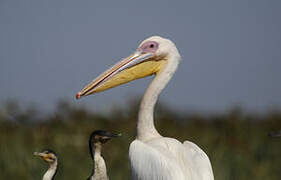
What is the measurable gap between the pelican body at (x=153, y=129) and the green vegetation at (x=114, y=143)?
1910mm

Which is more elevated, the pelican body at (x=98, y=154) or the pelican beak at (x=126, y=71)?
the pelican beak at (x=126, y=71)

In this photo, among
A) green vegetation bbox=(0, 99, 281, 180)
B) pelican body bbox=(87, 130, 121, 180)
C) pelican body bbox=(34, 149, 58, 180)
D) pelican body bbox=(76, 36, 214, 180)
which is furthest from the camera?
green vegetation bbox=(0, 99, 281, 180)

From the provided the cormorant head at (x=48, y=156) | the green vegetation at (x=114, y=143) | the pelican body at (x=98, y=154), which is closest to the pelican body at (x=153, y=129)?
the pelican body at (x=98, y=154)

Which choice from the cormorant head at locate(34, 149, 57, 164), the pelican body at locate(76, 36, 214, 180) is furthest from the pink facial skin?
the cormorant head at locate(34, 149, 57, 164)

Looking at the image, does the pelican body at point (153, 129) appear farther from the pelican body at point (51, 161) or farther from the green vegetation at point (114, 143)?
the green vegetation at point (114, 143)

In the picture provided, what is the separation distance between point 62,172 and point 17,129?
1.43 meters

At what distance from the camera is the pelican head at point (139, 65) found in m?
4.11

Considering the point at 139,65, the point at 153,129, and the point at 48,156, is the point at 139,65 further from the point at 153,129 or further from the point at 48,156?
the point at 48,156

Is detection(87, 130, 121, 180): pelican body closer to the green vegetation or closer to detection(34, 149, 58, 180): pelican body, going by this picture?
detection(34, 149, 58, 180): pelican body

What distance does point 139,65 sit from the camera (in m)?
4.20

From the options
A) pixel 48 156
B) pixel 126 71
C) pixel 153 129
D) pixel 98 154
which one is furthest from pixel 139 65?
pixel 48 156

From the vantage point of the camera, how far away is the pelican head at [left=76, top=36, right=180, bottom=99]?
4.11 meters

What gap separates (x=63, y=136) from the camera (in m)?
7.41

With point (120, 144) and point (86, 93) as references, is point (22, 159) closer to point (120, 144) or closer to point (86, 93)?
point (120, 144)
